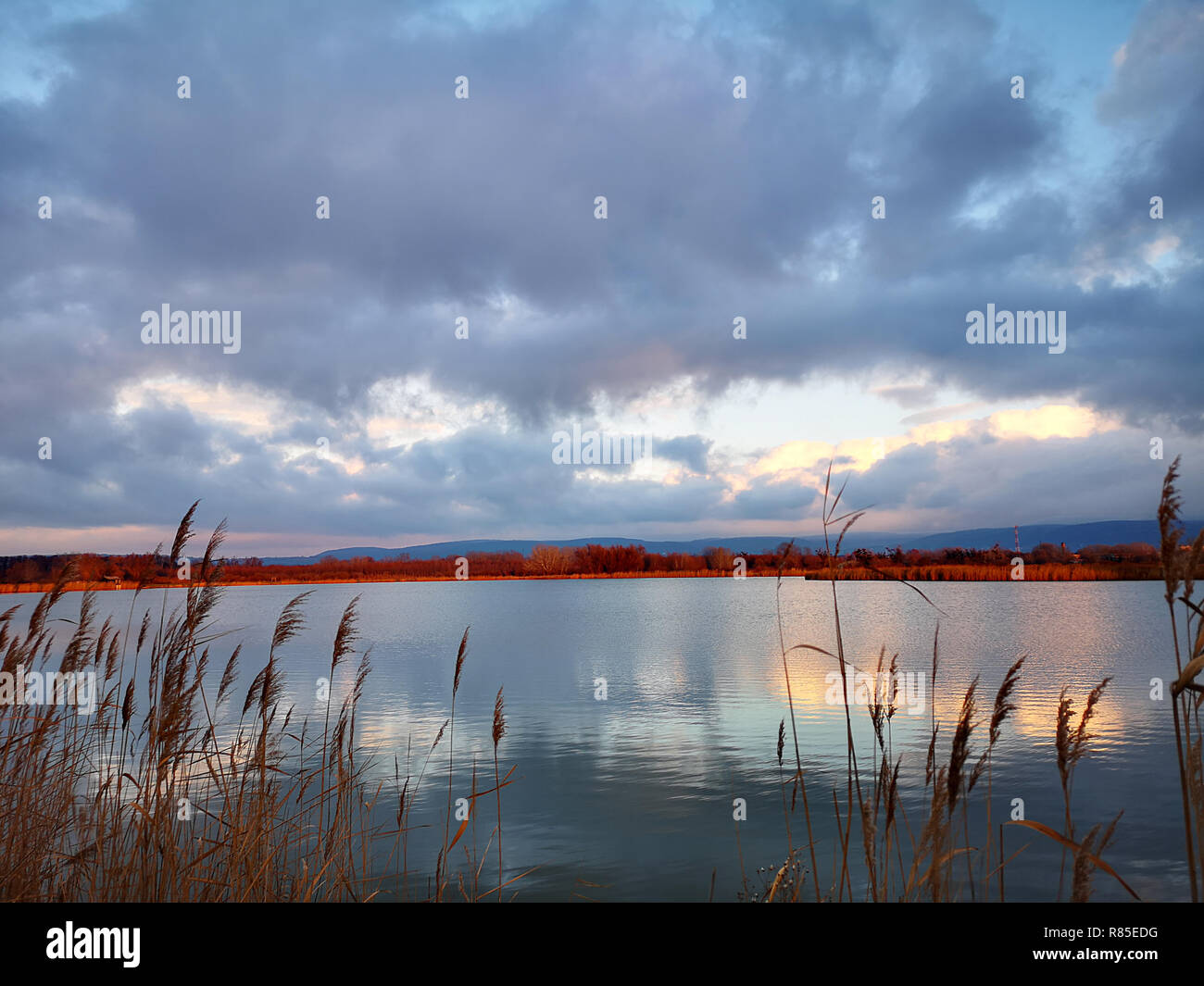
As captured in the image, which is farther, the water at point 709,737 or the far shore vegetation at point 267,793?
the water at point 709,737

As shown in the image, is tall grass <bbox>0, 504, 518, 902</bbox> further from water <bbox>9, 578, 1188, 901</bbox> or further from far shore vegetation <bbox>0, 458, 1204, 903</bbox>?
water <bbox>9, 578, 1188, 901</bbox>

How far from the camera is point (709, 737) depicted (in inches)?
612

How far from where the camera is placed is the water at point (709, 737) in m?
9.26

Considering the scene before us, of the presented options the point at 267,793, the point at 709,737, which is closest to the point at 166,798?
the point at 267,793

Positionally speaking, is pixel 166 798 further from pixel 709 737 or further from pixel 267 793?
pixel 709 737

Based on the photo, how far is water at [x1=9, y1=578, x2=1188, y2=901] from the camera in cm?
926

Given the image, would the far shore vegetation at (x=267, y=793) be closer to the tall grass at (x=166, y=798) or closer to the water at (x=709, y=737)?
the tall grass at (x=166, y=798)

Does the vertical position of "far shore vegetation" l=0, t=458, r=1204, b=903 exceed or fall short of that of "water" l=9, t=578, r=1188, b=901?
it exceeds it

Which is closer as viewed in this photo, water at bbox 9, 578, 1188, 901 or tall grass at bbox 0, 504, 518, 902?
tall grass at bbox 0, 504, 518, 902

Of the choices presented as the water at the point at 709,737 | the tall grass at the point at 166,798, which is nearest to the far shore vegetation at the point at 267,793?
the tall grass at the point at 166,798

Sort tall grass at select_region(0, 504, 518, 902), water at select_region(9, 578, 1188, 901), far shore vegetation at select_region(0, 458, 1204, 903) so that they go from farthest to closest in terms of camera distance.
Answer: water at select_region(9, 578, 1188, 901)
tall grass at select_region(0, 504, 518, 902)
far shore vegetation at select_region(0, 458, 1204, 903)

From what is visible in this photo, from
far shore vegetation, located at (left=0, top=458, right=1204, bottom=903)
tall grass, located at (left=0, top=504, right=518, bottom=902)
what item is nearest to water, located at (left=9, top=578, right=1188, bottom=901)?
far shore vegetation, located at (left=0, top=458, right=1204, bottom=903)
